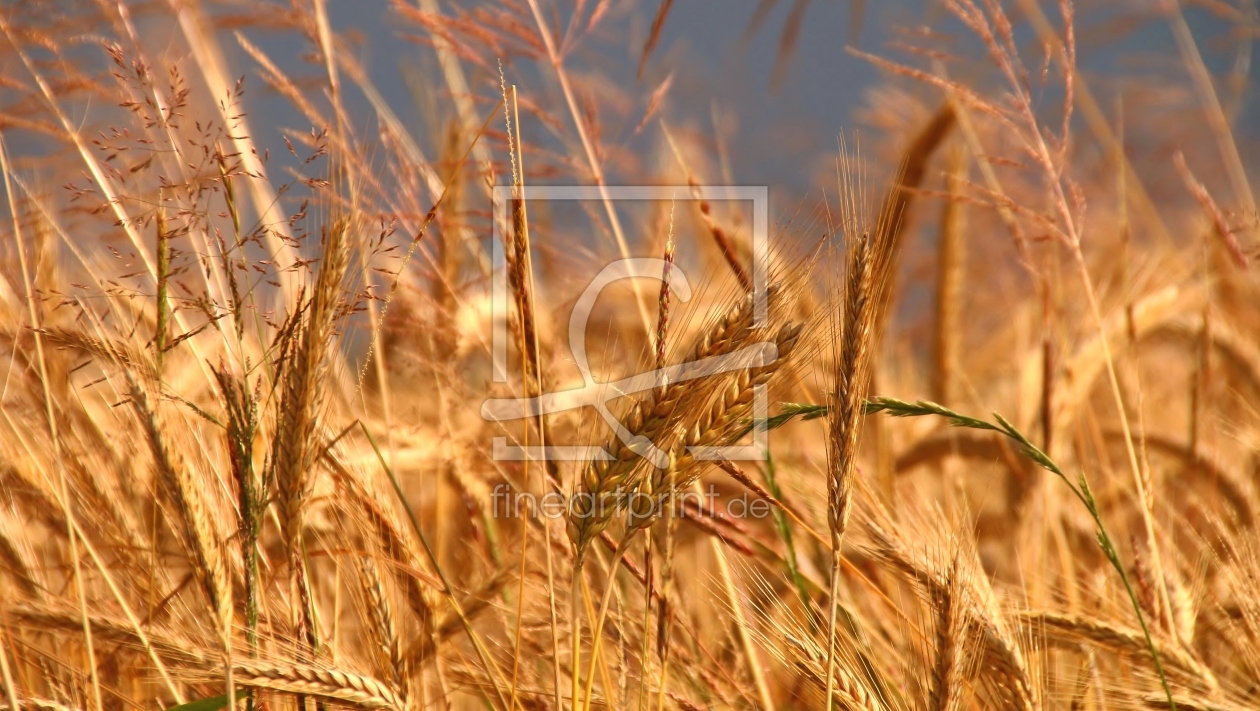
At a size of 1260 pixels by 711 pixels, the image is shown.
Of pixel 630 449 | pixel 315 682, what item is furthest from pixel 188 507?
pixel 630 449

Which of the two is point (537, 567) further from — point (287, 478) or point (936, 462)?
point (936, 462)

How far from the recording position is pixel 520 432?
121 cm

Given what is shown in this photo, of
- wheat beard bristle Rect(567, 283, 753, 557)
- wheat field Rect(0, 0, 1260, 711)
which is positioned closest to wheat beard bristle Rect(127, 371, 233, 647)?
wheat field Rect(0, 0, 1260, 711)

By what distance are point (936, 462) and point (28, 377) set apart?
5.25 feet

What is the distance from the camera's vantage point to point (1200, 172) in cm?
458

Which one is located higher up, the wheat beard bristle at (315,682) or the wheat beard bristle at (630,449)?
the wheat beard bristle at (630,449)

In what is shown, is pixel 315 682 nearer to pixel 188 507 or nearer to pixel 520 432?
pixel 188 507

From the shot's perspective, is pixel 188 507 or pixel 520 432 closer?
pixel 188 507

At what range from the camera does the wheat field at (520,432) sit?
784 millimetres

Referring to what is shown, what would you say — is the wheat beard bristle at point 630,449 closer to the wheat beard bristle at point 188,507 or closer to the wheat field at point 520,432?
the wheat field at point 520,432

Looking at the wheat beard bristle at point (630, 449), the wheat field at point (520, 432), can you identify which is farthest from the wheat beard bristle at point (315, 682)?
the wheat beard bristle at point (630, 449)

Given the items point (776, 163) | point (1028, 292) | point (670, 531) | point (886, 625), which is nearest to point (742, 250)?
point (886, 625)

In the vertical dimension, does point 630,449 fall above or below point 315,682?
above

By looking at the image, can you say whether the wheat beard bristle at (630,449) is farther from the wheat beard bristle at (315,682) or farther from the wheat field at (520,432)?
the wheat beard bristle at (315,682)
